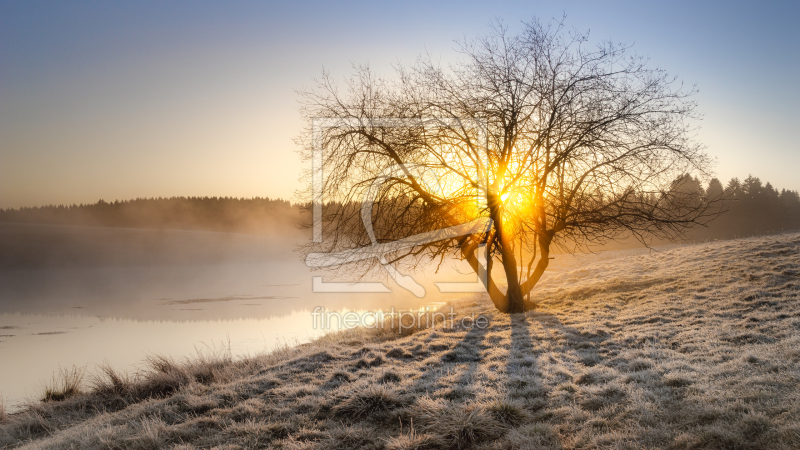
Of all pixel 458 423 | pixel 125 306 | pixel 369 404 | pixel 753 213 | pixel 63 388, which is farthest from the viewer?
pixel 753 213

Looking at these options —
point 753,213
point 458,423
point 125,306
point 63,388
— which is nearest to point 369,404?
point 458,423

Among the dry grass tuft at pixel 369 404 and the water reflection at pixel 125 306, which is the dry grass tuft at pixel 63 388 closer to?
the water reflection at pixel 125 306

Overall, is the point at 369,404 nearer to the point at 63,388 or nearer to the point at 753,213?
the point at 63,388

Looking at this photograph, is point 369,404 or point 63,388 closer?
point 369,404

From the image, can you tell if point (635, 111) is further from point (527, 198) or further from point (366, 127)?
point (366, 127)

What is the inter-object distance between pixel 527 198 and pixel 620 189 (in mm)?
2677

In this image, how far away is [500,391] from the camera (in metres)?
5.69

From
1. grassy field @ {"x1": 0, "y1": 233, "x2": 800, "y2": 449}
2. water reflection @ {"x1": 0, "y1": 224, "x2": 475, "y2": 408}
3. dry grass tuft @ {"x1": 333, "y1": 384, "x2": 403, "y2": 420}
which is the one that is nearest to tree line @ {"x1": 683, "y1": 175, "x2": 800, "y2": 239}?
water reflection @ {"x1": 0, "y1": 224, "x2": 475, "y2": 408}

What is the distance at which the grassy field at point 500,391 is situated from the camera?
4.18 m

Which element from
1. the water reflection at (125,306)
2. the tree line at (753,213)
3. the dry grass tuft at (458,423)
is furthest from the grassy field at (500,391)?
the tree line at (753,213)

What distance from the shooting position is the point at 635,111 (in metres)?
10.9

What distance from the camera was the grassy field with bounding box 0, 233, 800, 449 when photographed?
418cm

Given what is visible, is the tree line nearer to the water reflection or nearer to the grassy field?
the water reflection

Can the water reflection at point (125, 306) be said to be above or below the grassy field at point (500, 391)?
below
